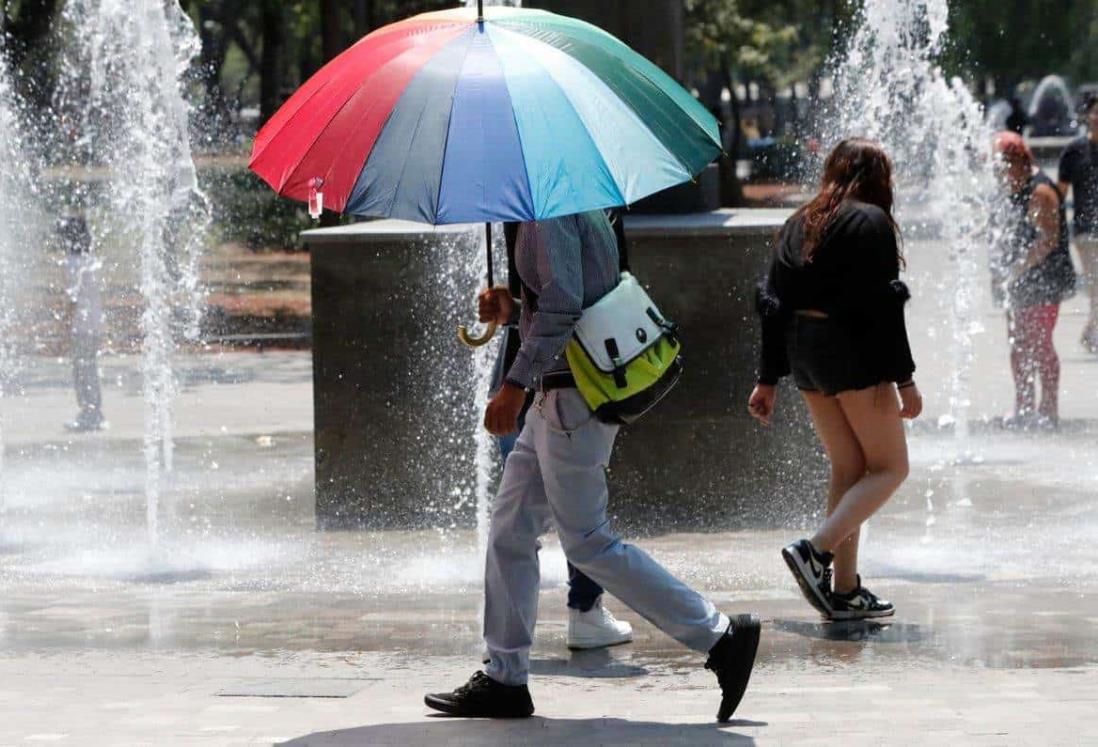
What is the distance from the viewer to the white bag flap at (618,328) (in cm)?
560

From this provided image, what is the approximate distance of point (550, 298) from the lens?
5516 millimetres

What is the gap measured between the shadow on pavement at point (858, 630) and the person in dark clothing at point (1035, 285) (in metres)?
5.37

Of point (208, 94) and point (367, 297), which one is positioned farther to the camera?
point (208, 94)

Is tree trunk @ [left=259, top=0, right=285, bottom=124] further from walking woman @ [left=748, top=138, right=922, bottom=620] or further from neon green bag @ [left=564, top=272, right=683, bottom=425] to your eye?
neon green bag @ [left=564, top=272, right=683, bottom=425]

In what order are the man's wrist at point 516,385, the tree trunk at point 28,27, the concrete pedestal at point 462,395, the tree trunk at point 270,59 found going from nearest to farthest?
the man's wrist at point 516,385 < the concrete pedestal at point 462,395 < the tree trunk at point 28,27 < the tree trunk at point 270,59

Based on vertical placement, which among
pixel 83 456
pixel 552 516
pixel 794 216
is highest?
pixel 794 216

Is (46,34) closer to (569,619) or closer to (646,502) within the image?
(646,502)

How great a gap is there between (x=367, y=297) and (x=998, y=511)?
3.06 m

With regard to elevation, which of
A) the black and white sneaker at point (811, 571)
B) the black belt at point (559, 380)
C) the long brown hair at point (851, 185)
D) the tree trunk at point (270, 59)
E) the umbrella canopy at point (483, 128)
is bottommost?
the black and white sneaker at point (811, 571)

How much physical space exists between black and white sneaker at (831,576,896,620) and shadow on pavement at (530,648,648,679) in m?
0.86

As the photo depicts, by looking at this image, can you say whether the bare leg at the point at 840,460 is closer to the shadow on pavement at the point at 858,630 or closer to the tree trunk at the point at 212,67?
the shadow on pavement at the point at 858,630

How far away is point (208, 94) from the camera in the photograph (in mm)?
43406

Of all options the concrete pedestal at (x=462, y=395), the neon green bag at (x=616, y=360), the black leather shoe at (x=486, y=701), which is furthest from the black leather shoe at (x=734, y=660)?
the concrete pedestal at (x=462, y=395)

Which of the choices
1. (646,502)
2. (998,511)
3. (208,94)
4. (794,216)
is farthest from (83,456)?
(208,94)
